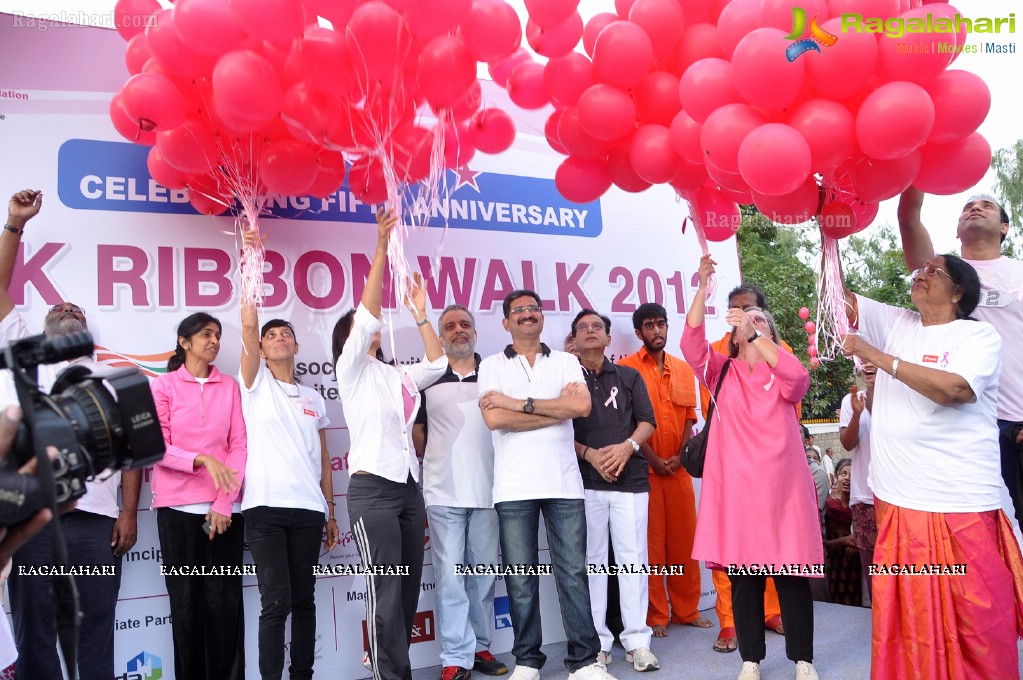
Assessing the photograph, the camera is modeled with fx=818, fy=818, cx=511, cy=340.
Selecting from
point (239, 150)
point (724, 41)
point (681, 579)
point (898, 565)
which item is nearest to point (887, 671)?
point (898, 565)

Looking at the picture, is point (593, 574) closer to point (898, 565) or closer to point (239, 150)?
point (898, 565)

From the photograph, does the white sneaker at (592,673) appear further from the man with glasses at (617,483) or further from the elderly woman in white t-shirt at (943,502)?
the elderly woman in white t-shirt at (943,502)

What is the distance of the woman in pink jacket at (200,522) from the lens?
3256 millimetres

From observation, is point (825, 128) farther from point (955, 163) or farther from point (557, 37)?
point (557, 37)

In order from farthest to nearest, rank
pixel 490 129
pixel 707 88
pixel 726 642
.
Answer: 1. pixel 726 642
2. pixel 490 129
3. pixel 707 88

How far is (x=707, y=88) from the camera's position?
281 cm

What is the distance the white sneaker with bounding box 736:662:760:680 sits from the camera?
10.5 ft

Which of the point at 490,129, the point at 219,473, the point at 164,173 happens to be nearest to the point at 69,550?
the point at 219,473

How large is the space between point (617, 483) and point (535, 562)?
60 cm

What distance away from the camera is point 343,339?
3.52m

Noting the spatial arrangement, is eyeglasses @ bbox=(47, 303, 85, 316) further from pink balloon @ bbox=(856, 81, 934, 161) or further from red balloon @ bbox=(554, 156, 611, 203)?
pink balloon @ bbox=(856, 81, 934, 161)

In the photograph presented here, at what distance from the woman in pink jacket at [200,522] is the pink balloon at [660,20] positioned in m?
2.21

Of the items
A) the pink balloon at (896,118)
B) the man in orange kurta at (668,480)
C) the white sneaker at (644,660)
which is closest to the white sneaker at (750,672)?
the white sneaker at (644,660)

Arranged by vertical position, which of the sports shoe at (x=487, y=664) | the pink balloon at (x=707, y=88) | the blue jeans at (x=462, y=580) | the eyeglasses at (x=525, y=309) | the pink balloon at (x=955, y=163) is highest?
the pink balloon at (x=707, y=88)
